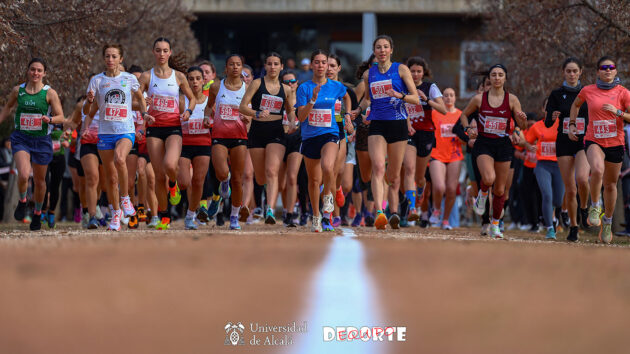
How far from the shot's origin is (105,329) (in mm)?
5539

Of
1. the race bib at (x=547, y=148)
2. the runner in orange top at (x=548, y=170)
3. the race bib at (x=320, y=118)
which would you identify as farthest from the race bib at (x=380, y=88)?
the race bib at (x=547, y=148)

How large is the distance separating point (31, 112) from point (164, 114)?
1937 millimetres

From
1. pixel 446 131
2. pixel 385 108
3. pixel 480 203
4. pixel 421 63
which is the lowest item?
pixel 480 203

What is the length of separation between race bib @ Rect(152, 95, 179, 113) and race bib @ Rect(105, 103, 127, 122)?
1.34ft

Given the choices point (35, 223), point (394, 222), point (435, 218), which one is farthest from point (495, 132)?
point (35, 223)

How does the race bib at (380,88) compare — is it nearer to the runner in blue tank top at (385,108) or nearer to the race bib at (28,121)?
the runner in blue tank top at (385,108)

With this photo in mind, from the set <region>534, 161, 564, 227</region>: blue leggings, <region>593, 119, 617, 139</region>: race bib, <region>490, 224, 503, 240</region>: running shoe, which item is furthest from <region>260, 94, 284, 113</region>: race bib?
<region>534, 161, 564, 227</region>: blue leggings

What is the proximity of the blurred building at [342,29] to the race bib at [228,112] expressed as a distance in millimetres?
31089

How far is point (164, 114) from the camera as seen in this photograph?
1327cm

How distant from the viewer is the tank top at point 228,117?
44.8 ft

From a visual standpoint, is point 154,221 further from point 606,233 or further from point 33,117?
point 606,233

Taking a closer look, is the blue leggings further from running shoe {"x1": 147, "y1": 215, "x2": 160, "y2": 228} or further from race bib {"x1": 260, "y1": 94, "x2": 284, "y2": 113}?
running shoe {"x1": 147, "y1": 215, "x2": 160, "y2": 228}

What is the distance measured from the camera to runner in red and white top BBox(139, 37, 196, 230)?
43.3 feet

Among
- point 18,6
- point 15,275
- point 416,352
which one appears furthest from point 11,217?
point 416,352
